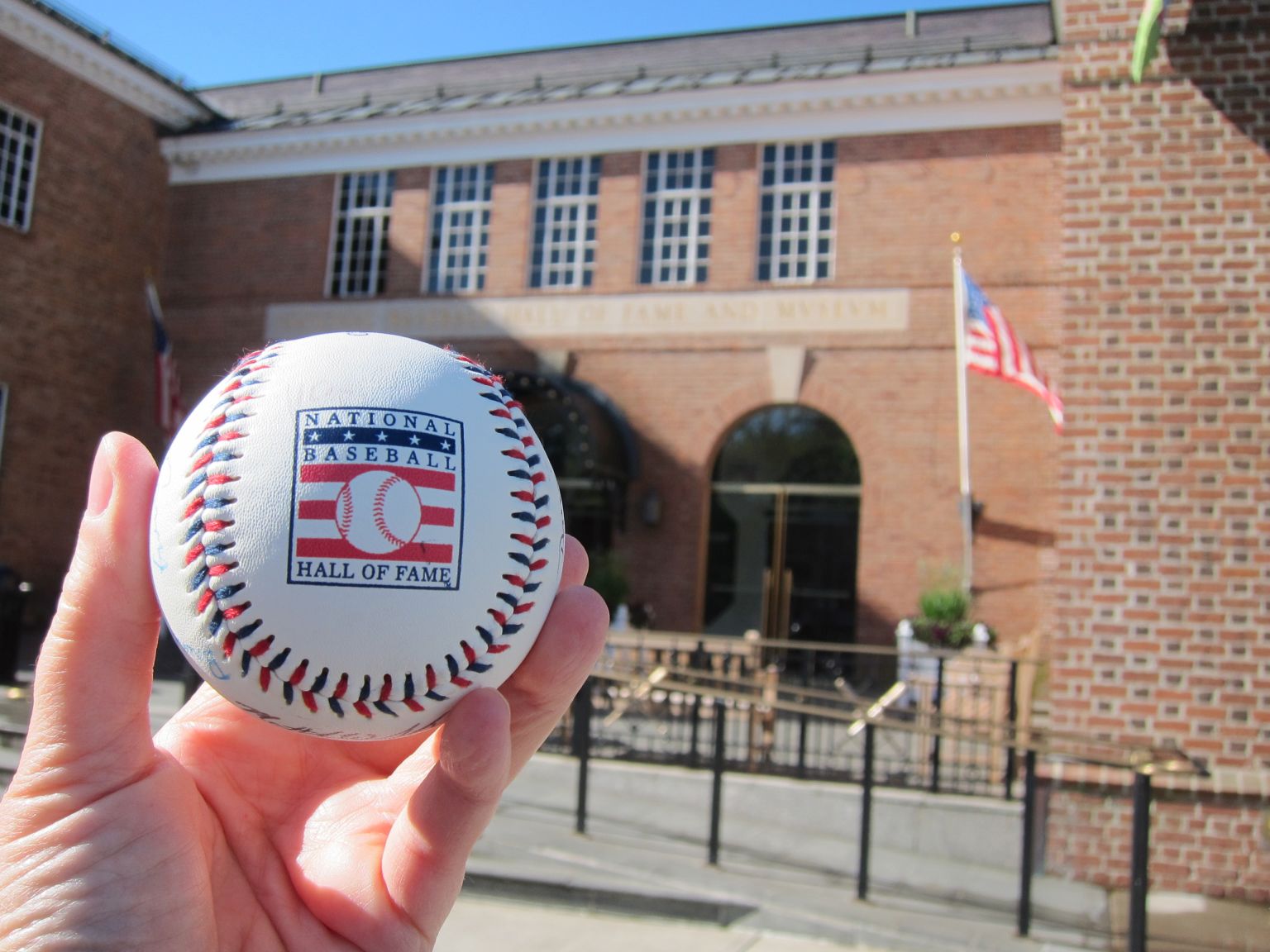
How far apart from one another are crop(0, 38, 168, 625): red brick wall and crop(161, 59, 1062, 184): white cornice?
1.43 meters

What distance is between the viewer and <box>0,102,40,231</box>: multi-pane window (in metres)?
17.6

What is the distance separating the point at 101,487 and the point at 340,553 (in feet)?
1.35

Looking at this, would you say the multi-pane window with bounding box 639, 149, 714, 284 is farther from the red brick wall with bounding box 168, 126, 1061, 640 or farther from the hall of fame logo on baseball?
the hall of fame logo on baseball

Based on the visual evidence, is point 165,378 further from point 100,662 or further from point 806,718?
point 100,662

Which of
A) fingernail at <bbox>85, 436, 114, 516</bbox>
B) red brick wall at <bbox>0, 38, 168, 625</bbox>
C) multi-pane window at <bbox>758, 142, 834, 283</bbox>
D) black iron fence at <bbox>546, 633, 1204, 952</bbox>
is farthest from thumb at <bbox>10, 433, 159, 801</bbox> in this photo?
red brick wall at <bbox>0, 38, 168, 625</bbox>

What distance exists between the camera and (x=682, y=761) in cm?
996

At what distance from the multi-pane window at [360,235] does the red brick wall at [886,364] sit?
1.08 metres

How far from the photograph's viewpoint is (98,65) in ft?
61.8

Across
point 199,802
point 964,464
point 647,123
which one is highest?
point 647,123

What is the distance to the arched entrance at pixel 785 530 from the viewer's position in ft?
54.8

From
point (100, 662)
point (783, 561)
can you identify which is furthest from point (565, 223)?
point (100, 662)

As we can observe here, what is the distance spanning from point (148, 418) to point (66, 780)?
65.5 feet

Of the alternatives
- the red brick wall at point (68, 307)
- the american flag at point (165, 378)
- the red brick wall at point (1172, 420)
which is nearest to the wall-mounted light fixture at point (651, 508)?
the american flag at point (165, 378)

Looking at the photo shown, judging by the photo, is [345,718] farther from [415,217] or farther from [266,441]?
[415,217]
